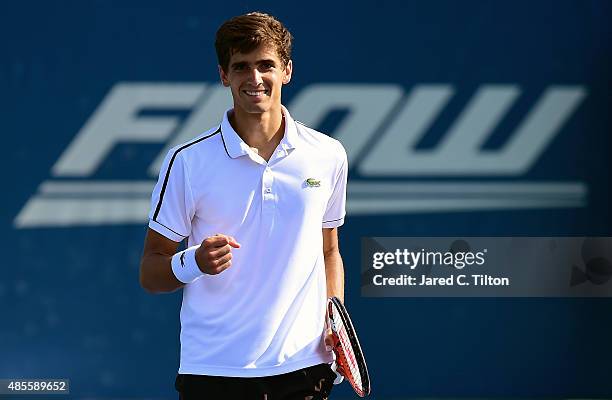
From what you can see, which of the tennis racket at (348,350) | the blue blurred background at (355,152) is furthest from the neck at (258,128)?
the blue blurred background at (355,152)

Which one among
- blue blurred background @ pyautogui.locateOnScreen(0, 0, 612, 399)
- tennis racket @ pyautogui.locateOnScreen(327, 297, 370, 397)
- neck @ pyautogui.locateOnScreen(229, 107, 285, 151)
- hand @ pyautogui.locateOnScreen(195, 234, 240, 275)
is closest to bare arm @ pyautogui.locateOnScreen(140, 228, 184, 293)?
hand @ pyautogui.locateOnScreen(195, 234, 240, 275)

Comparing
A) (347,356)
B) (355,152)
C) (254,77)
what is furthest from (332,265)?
(355,152)

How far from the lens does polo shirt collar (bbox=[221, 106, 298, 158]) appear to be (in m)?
2.94

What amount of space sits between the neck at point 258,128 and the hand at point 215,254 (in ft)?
1.25

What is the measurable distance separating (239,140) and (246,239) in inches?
10.2

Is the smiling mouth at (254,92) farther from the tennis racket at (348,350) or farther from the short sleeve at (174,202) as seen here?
the tennis racket at (348,350)

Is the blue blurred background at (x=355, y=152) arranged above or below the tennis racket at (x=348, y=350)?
above

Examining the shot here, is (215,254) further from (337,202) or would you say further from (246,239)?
(337,202)

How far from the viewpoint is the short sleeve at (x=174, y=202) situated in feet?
9.51

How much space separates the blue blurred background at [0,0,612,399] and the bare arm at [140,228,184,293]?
242cm

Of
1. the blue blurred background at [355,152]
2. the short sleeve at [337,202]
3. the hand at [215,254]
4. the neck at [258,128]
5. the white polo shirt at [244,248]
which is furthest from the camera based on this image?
the blue blurred background at [355,152]

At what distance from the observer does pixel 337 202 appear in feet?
10.4

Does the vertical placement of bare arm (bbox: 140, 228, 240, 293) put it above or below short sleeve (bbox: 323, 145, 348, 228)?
below

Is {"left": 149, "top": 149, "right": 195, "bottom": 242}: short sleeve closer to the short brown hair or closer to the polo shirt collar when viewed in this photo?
the polo shirt collar
